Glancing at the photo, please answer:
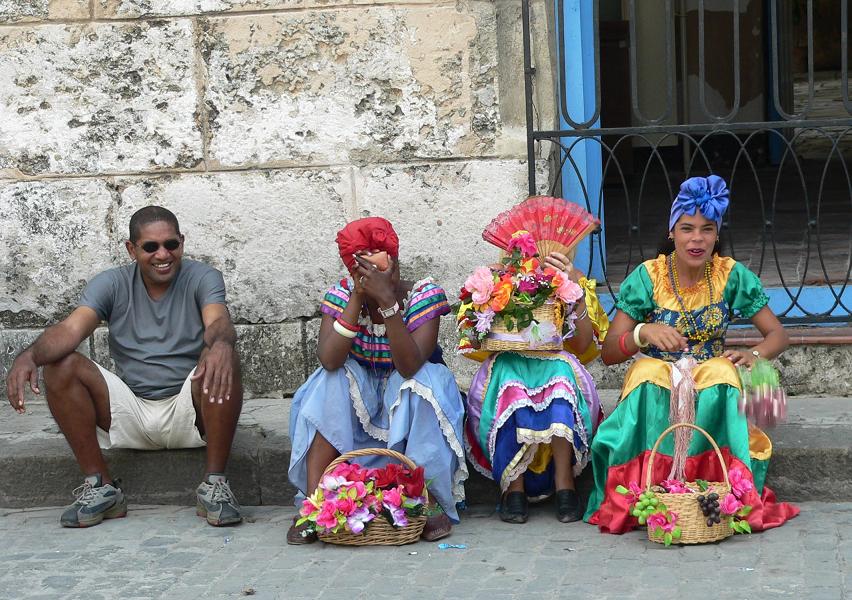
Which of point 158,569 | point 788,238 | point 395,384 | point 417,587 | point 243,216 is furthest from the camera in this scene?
point 788,238

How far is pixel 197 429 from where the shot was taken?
5031 mm

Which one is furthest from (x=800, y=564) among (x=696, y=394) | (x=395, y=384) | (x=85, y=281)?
(x=85, y=281)

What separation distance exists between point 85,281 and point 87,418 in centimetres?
117

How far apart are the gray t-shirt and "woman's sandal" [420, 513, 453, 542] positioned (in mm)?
1164

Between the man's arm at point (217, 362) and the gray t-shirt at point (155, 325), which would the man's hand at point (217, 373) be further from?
the gray t-shirt at point (155, 325)

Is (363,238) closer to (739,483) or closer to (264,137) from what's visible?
(264,137)

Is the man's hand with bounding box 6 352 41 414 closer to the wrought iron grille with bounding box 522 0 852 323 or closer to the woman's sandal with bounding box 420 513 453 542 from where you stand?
the woman's sandal with bounding box 420 513 453 542

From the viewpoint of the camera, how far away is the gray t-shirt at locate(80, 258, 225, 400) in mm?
5066

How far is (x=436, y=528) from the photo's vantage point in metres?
4.57

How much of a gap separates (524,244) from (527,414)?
0.60 meters

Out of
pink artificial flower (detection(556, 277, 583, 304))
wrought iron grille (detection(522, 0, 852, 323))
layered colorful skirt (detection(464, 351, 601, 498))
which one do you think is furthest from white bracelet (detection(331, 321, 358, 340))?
wrought iron grille (detection(522, 0, 852, 323))

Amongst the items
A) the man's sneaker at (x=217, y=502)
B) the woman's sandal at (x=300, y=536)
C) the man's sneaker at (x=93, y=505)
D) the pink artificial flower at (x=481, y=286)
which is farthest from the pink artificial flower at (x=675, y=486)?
the man's sneaker at (x=93, y=505)

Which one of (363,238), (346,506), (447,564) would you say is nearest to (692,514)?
(447,564)

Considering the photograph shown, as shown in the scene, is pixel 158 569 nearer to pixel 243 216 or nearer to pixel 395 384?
pixel 395 384
